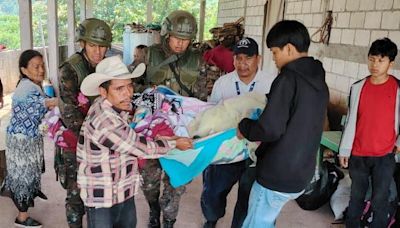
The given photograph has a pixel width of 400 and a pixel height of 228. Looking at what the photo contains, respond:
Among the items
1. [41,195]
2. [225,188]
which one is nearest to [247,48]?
[225,188]

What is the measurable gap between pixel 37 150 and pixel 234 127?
1.51m

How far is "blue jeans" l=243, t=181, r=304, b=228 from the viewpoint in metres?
2.01

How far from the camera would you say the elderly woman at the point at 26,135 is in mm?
2670

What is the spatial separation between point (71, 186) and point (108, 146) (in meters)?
0.83

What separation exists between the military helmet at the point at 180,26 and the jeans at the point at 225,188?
0.93 metres

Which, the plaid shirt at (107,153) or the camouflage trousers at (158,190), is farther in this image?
the camouflage trousers at (158,190)

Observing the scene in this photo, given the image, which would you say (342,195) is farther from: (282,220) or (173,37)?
(173,37)

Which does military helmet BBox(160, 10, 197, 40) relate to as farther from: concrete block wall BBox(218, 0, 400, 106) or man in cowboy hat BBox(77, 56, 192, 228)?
concrete block wall BBox(218, 0, 400, 106)

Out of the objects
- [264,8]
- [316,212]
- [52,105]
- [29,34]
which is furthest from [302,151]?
[264,8]

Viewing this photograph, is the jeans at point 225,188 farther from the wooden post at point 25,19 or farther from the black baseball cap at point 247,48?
the wooden post at point 25,19

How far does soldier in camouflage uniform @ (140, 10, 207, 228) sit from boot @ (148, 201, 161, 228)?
39 mm

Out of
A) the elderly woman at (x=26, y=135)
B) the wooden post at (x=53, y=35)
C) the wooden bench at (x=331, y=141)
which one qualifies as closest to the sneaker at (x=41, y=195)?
the elderly woman at (x=26, y=135)

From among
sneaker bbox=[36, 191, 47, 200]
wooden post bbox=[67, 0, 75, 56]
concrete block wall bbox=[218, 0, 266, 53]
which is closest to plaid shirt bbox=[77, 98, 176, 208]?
sneaker bbox=[36, 191, 47, 200]

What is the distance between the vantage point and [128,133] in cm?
186
